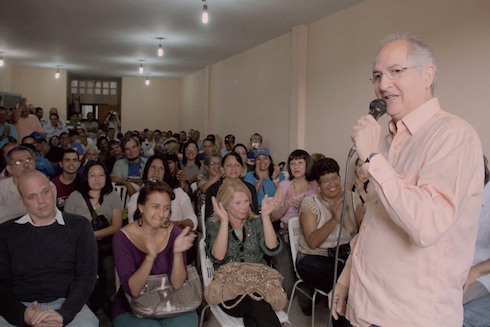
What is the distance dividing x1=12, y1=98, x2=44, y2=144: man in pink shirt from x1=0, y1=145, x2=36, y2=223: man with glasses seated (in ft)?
16.7

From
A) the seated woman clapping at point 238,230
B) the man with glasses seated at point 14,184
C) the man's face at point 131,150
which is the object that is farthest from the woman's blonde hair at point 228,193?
the man's face at point 131,150

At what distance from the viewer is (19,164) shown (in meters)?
3.35

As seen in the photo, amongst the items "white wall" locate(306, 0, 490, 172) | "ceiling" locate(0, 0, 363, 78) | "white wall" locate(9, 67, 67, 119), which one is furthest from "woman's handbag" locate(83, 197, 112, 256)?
"white wall" locate(9, 67, 67, 119)

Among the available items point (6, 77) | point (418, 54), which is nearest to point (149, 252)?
point (418, 54)

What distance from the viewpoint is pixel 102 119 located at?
1653 centimetres

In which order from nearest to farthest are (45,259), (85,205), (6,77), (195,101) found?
(45,259)
(85,205)
(6,77)
(195,101)

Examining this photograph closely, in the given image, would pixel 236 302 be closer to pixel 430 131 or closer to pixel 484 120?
pixel 430 131

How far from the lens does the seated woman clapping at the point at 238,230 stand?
8.57 feet

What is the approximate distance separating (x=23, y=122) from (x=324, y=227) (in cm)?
727

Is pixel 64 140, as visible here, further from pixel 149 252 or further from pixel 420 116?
pixel 420 116

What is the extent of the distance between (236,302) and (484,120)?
2471 millimetres

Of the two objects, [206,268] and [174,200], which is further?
[174,200]

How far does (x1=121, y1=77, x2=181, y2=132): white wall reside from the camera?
1540cm

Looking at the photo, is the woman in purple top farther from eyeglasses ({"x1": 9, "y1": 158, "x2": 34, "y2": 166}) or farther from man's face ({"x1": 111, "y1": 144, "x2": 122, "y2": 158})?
man's face ({"x1": 111, "y1": 144, "x2": 122, "y2": 158})
